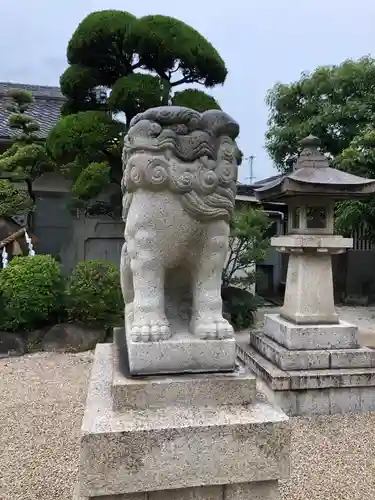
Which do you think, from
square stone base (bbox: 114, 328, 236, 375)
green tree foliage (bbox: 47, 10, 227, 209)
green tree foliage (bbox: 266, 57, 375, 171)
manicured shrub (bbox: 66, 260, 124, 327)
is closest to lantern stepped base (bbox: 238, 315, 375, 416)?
→ square stone base (bbox: 114, 328, 236, 375)

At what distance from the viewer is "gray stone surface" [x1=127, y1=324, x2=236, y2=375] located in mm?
1611

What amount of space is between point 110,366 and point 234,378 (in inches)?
31.0

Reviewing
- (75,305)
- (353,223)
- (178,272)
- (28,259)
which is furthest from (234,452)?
(353,223)

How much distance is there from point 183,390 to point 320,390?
2.38m

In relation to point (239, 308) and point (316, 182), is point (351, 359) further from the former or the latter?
point (239, 308)

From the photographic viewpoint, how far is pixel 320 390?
11.6 ft

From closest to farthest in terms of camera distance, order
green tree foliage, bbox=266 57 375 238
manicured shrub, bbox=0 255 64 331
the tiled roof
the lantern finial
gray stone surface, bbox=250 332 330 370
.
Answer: gray stone surface, bbox=250 332 330 370, the lantern finial, manicured shrub, bbox=0 255 64 331, green tree foliage, bbox=266 57 375 238, the tiled roof

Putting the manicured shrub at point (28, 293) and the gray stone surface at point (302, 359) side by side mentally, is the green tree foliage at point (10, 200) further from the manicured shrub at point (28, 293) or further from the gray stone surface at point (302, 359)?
the gray stone surface at point (302, 359)

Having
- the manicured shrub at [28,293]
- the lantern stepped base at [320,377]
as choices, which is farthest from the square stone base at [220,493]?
the manicured shrub at [28,293]

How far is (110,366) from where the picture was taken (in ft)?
6.97

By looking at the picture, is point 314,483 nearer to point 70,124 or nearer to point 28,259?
point 28,259

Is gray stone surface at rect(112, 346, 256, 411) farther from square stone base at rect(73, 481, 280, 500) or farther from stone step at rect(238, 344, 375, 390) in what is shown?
stone step at rect(238, 344, 375, 390)

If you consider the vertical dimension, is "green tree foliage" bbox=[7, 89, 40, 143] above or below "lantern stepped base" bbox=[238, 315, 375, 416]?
above

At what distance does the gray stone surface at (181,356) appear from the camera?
5.29 feet
